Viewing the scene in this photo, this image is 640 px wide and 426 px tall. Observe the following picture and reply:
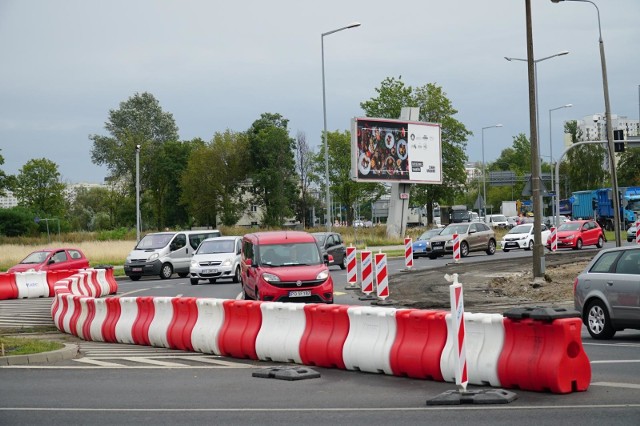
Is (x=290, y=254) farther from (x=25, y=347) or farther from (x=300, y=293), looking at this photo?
(x=25, y=347)

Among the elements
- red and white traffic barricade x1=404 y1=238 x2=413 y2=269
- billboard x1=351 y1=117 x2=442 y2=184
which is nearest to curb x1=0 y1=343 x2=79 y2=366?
red and white traffic barricade x1=404 y1=238 x2=413 y2=269

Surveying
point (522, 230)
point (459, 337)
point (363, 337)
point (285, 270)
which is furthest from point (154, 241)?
point (459, 337)

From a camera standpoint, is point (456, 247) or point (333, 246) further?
point (456, 247)

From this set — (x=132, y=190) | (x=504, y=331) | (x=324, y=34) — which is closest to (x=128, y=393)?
(x=504, y=331)

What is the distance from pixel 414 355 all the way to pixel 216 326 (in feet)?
14.8

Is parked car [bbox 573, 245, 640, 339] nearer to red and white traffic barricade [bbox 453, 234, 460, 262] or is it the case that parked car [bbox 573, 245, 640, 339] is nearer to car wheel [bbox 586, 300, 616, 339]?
car wheel [bbox 586, 300, 616, 339]

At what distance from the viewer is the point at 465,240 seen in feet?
166

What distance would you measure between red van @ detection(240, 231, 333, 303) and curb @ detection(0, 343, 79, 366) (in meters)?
6.96

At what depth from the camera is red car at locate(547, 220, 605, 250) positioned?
5372 centimetres

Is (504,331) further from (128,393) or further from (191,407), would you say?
(128,393)

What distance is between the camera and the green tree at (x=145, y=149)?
11531 centimetres

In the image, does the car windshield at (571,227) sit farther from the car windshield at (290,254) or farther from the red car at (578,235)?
the car windshield at (290,254)

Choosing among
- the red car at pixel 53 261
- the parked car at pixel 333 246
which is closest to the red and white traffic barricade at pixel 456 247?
the parked car at pixel 333 246

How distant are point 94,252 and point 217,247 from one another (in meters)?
26.5
